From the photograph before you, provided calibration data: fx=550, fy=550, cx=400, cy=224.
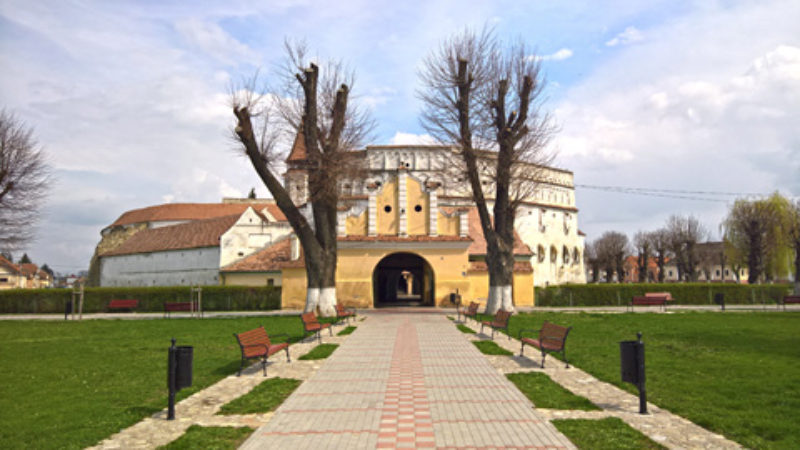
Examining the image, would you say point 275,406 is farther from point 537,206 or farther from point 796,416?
point 537,206

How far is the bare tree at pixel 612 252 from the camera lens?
223ft

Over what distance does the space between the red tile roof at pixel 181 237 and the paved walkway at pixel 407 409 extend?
4211 cm

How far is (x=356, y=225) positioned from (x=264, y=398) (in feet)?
74.5

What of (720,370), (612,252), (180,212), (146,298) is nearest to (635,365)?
(720,370)

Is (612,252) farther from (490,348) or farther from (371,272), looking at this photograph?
(490,348)

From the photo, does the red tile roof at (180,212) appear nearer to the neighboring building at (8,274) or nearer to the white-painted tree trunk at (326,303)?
the neighboring building at (8,274)

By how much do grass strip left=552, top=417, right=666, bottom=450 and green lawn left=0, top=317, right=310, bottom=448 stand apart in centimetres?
518

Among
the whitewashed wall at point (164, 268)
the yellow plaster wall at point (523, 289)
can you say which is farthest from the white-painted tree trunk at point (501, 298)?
the whitewashed wall at point (164, 268)

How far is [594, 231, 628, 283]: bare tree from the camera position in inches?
2672

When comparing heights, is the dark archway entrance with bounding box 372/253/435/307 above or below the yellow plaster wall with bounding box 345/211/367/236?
below

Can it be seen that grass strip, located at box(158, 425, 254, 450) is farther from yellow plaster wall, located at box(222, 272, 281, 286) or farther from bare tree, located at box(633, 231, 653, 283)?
bare tree, located at box(633, 231, 653, 283)

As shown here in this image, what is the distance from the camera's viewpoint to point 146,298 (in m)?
34.9

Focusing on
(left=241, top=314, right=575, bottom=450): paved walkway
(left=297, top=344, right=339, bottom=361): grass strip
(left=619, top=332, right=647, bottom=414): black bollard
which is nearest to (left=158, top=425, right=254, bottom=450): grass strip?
(left=241, top=314, right=575, bottom=450): paved walkway

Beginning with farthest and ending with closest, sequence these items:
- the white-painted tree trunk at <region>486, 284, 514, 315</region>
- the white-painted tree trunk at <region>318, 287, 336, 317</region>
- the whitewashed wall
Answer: the whitewashed wall < the white-painted tree trunk at <region>486, 284, 514, 315</region> < the white-painted tree trunk at <region>318, 287, 336, 317</region>
